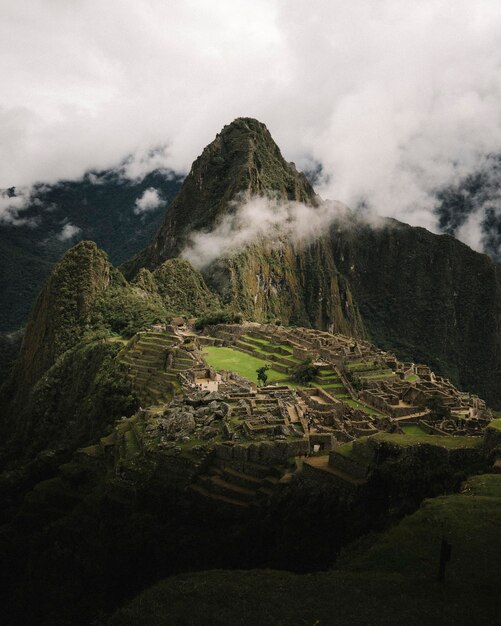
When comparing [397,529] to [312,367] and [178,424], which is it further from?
[312,367]

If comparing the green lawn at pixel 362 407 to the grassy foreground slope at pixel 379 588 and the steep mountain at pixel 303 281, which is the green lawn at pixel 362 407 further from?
the steep mountain at pixel 303 281

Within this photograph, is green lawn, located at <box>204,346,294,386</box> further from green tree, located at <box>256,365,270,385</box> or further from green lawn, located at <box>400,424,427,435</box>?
green lawn, located at <box>400,424,427,435</box>

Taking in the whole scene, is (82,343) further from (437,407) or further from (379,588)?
(379,588)

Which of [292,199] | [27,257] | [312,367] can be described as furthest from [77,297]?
[27,257]

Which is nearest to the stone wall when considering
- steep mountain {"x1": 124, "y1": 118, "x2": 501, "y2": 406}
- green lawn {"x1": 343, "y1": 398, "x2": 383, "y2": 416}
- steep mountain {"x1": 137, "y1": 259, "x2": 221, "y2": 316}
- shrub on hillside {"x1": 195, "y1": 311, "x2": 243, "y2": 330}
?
green lawn {"x1": 343, "y1": 398, "x2": 383, "y2": 416}

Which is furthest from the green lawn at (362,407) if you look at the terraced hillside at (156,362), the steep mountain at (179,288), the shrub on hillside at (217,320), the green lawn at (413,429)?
the steep mountain at (179,288)

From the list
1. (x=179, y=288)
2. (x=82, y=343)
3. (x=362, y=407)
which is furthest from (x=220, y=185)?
(x=362, y=407)

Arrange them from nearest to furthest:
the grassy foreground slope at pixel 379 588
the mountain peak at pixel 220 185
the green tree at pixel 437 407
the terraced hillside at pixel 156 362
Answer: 1. the grassy foreground slope at pixel 379 588
2. the green tree at pixel 437 407
3. the terraced hillside at pixel 156 362
4. the mountain peak at pixel 220 185
